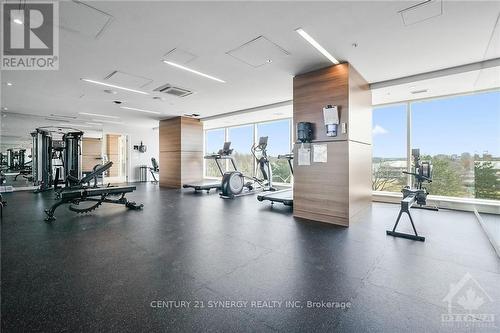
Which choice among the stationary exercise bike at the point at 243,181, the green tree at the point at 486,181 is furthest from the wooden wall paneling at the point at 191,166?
the green tree at the point at 486,181

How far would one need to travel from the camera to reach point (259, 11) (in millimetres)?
2629

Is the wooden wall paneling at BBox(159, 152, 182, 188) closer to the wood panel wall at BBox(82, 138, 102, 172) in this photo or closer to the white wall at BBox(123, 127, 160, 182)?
the white wall at BBox(123, 127, 160, 182)

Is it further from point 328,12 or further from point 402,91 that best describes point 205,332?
point 402,91

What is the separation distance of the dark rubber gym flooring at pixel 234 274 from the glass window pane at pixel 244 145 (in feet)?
20.7

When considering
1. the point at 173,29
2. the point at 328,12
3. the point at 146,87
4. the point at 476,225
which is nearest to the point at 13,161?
the point at 146,87

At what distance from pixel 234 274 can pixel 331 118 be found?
3130 millimetres

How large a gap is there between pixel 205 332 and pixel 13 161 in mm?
11275

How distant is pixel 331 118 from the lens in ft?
13.3

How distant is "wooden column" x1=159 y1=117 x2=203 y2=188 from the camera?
906cm

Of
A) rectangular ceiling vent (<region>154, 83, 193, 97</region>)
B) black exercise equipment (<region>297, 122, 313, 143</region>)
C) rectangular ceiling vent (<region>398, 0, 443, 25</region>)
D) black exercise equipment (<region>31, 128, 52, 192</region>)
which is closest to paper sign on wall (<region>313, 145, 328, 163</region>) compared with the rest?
black exercise equipment (<region>297, 122, 313, 143</region>)

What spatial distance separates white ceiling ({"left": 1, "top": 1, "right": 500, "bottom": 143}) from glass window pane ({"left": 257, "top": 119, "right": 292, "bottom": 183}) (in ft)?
11.1

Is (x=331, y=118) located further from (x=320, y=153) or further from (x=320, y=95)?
(x=320, y=153)

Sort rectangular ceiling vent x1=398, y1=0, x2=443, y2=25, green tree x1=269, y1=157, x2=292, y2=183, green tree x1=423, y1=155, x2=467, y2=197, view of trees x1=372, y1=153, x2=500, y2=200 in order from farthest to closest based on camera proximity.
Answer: green tree x1=269, y1=157, x2=292, y2=183, green tree x1=423, y1=155, x2=467, y2=197, view of trees x1=372, y1=153, x2=500, y2=200, rectangular ceiling vent x1=398, y1=0, x2=443, y2=25

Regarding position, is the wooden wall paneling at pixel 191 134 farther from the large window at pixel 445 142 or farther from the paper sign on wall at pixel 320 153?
the large window at pixel 445 142
